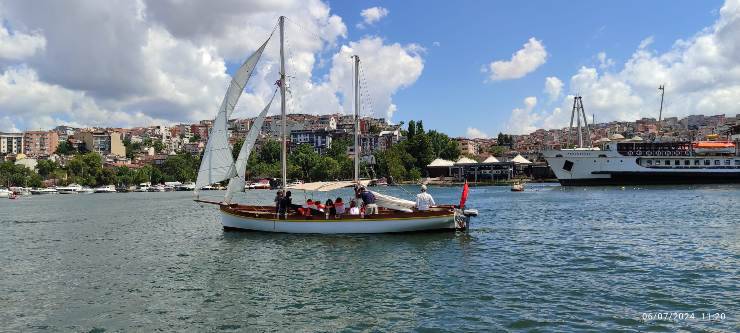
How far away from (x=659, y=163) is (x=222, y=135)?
234 feet

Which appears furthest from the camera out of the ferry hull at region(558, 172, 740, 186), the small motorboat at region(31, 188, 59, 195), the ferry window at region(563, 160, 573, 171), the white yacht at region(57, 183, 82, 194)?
the small motorboat at region(31, 188, 59, 195)

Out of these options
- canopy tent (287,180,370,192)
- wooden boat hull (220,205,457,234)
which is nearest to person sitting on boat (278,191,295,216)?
wooden boat hull (220,205,457,234)

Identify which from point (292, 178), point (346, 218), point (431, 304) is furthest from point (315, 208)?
point (292, 178)

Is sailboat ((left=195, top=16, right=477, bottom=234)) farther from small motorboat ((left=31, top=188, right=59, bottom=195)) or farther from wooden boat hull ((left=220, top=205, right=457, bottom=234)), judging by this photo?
small motorboat ((left=31, top=188, right=59, bottom=195))

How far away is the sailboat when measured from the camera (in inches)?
1024

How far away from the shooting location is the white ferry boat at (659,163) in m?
78.0

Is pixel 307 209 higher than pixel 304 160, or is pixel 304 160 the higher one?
pixel 304 160

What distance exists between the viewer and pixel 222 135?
1096 inches

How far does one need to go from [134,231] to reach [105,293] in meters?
20.2

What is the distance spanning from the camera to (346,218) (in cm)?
2612

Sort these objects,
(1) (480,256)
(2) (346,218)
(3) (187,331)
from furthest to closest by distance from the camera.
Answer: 1. (2) (346,218)
2. (1) (480,256)
3. (3) (187,331)

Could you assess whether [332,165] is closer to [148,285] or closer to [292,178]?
[292,178]

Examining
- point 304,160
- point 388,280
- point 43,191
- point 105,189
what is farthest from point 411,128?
point 388,280

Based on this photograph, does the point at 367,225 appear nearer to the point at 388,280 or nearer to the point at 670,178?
the point at 388,280
